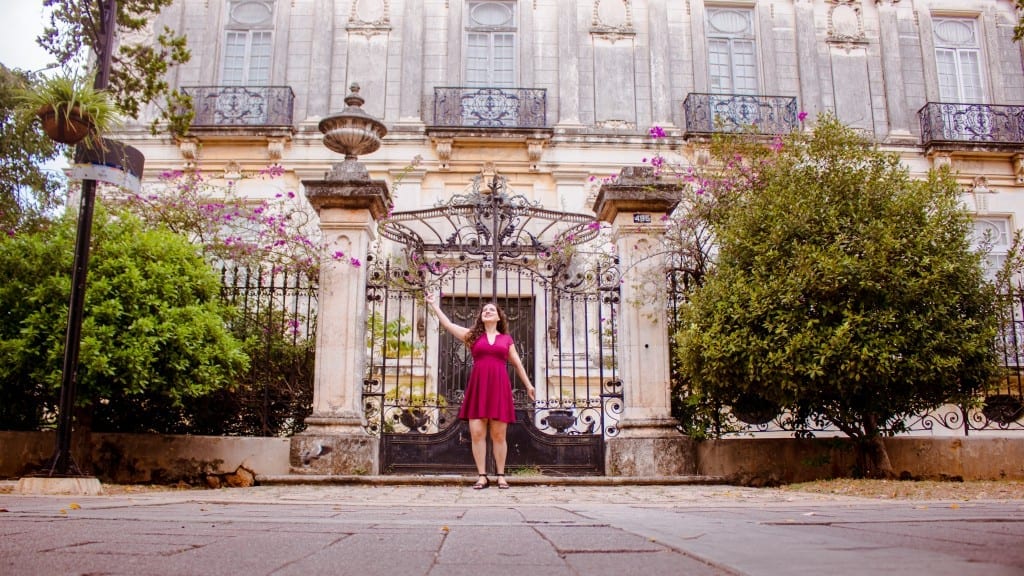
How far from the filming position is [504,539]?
2.84 metres

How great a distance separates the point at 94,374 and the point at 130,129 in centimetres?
985

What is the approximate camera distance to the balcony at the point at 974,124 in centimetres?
1563

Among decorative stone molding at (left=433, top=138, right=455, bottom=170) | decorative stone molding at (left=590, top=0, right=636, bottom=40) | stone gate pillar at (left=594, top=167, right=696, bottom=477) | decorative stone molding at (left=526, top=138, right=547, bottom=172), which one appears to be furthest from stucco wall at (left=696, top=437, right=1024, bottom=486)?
decorative stone molding at (left=590, top=0, right=636, bottom=40)

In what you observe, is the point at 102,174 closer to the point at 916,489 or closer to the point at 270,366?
the point at 270,366

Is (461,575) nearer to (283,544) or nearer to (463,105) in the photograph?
(283,544)

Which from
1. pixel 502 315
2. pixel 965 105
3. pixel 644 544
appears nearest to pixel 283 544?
pixel 644 544

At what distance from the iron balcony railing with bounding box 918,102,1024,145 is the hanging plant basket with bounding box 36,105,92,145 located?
1474cm

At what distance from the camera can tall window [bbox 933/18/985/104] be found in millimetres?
16516

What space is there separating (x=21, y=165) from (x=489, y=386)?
806 cm

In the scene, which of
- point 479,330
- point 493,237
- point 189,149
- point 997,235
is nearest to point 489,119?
point 189,149

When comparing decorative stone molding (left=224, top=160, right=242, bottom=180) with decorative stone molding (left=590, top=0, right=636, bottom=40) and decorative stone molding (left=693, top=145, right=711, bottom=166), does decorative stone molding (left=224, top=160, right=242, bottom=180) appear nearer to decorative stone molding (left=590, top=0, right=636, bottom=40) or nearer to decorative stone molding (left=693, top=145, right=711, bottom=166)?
decorative stone molding (left=590, top=0, right=636, bottom=40)

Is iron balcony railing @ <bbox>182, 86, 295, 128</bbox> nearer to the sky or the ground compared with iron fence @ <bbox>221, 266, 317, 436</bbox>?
nearer to the sky

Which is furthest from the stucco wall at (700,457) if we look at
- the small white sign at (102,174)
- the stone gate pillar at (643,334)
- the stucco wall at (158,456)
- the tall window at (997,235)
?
the tall window at (997,235)

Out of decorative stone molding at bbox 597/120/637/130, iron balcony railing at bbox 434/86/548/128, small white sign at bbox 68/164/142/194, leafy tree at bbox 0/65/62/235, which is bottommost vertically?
small white sign at bbox 68/164/142/194
